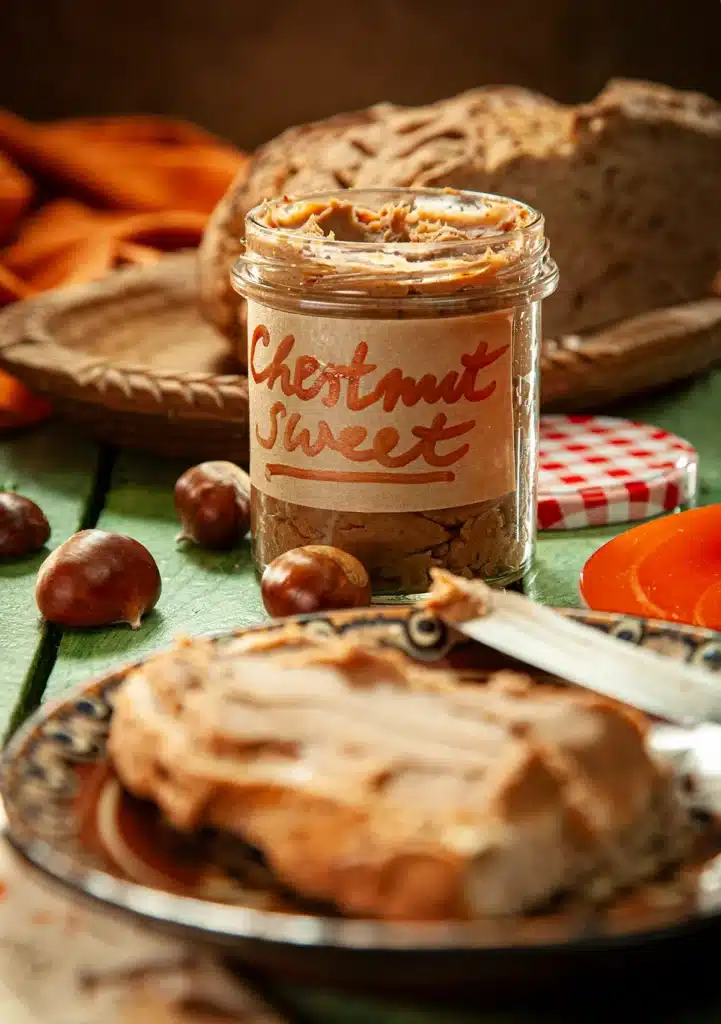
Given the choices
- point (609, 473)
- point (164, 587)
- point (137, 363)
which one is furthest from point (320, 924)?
point (137, 363)

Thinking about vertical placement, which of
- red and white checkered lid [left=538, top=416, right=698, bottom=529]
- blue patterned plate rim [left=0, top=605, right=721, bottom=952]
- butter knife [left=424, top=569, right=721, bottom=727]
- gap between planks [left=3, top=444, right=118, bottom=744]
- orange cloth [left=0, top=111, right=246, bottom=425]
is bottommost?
orange cloth [left=0, top=111, right=246, bottom=425]

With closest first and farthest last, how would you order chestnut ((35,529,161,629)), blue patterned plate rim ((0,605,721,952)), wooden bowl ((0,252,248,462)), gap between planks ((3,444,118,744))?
blue patterned plate rim ((0,605,721,952)) < gap between planks ((3,444,118,744)) < chestnut ((35,529,161,629)) < wooden bowl ((0,252,248,462))

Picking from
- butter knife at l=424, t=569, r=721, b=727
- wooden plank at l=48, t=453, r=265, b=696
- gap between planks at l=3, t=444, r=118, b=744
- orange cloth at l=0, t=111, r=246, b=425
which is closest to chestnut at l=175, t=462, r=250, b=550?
wooden plank at l=48, t=453, r=265, b=696

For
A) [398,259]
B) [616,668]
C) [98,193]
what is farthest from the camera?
[98,193]

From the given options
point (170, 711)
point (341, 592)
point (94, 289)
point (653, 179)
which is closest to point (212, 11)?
point (94, 289)

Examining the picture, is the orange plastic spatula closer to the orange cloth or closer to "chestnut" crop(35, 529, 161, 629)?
"chestnut" crop(35, 529, 161, 629)

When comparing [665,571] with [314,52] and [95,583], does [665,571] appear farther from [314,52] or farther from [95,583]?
[314,52]

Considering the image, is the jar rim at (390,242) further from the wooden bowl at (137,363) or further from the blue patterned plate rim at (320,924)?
the blue patterned plate rim at (320,924)
